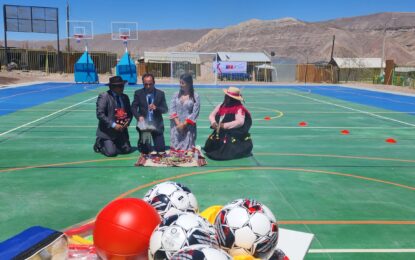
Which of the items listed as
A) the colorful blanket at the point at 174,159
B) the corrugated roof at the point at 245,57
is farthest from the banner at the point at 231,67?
the colorful blanket at the point at 174,159

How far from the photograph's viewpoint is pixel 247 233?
4.40m

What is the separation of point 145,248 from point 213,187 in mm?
3478

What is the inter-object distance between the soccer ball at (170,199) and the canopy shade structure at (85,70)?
116 feet

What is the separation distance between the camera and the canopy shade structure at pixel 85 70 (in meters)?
38.6

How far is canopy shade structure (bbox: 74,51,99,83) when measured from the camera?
38.6 metres

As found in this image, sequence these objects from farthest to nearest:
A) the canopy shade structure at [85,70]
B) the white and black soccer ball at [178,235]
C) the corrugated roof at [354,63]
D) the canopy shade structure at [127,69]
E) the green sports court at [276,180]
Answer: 1. the corrugated roof at [354,63]
2. the canopy shade structure at [85,70]
3. the canopy shade structure at [127,69]
4. the green sports court at [276,180]
5. the white and black soccer ball at [178,235]

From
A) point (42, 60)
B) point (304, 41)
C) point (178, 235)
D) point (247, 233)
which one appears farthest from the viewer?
point (304, 41)

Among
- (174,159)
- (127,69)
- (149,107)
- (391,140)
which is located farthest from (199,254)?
(127,69)

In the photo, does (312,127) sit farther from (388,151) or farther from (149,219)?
(149,219)

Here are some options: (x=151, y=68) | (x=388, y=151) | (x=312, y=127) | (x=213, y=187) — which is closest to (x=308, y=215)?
(x=213, y=187)

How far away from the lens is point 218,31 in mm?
156250

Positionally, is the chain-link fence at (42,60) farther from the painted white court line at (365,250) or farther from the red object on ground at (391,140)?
the painted white court line at (365,250)

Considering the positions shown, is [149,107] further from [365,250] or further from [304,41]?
[304,41]

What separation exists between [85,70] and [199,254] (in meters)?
37.6
